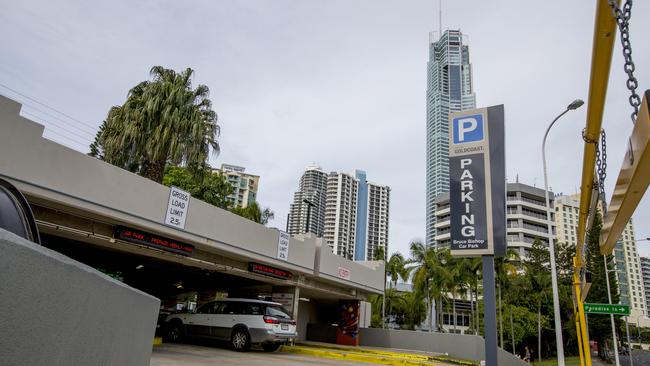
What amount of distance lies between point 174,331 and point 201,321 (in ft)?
5.26

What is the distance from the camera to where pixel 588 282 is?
15.4 metres

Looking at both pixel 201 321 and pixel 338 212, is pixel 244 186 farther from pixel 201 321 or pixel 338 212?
pixel 201 321

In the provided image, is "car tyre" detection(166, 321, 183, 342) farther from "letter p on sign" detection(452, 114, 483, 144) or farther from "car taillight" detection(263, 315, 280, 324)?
"letter p on sign" detection(452, 114, 483, 144)

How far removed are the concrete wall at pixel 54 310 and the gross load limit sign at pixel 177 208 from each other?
415 inches

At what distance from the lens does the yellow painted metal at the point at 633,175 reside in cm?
409

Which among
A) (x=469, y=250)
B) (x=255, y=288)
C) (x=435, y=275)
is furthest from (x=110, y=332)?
(x=435, y=275)

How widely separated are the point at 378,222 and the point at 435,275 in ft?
226

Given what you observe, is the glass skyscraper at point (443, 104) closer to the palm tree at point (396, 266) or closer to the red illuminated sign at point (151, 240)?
the palm tree at point (396, 266)

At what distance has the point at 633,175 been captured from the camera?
491 centimetres

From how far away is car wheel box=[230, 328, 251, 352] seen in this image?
14672 mm

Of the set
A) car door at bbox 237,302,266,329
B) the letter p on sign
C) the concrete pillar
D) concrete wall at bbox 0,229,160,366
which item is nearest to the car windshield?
car door at bbox 237,302,266,329

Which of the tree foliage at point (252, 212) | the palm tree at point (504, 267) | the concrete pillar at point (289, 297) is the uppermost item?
the tree foliage at point (252, 212)

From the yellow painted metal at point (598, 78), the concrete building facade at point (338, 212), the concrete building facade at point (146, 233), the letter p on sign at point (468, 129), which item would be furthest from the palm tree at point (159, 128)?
the concrete building facade at point (338, 212)

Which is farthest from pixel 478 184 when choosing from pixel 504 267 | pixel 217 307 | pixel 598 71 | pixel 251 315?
pixel 504 267
